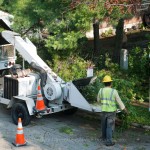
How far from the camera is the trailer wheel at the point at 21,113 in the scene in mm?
10469

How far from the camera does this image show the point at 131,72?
1435cm

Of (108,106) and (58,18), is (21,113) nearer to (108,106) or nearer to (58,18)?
(108,106)

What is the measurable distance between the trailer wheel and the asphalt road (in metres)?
0.16

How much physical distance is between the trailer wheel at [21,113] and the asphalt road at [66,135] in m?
0.16

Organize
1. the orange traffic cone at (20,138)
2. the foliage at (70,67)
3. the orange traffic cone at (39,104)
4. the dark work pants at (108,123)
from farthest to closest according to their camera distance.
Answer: the foliage at (70,67), the orange traffic cone at (39,104), the dark work pants at (108,123), the orange traffic cone at (20,138)

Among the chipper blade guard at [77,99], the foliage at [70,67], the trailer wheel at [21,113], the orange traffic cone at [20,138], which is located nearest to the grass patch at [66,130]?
the chipper blade guard at [77,99]

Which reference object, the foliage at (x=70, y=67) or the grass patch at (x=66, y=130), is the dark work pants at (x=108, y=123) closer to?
the grass patch at (x=66, y=130)

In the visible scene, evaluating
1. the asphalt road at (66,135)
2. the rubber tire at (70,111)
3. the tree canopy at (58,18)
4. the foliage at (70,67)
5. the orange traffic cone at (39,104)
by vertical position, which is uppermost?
the tree canopy at (58,18)

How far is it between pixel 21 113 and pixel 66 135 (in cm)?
134

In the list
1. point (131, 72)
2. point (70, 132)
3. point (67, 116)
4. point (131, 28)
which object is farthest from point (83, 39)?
point (131, 28)

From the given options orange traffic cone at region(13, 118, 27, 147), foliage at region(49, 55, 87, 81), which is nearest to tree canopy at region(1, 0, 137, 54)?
foliage at region(49, 55, 87, 81)

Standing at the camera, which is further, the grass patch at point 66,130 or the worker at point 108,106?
the grass patch at point 66,130

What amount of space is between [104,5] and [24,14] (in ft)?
10.5

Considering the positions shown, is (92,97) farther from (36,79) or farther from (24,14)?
(24,14)
